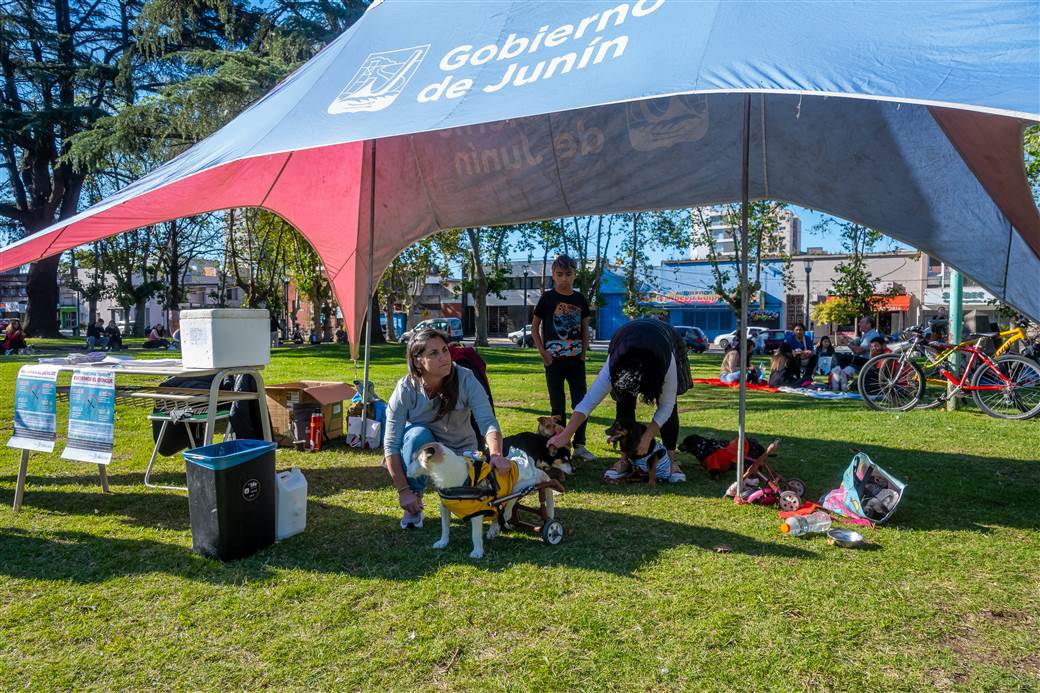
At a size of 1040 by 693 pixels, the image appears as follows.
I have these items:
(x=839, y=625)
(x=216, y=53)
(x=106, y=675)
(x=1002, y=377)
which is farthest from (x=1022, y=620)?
(x=216, y=53)

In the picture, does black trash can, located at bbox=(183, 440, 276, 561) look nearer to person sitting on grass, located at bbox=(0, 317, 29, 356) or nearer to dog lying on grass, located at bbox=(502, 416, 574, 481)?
→ dog lying on grass, located at bbox=(502, 416, 574, 481)

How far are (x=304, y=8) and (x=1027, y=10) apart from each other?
21.2 metres

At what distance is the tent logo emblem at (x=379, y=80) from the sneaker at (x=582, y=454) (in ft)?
10.6

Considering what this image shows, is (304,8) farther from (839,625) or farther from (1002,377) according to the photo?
(839,625)

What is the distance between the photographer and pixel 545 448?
482 centimetres

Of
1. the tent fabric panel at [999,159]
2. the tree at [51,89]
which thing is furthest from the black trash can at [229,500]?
the tree at [51,89]

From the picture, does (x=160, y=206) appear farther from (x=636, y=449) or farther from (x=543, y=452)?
(x=636, y=449)

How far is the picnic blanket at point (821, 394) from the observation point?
1084 centimetres

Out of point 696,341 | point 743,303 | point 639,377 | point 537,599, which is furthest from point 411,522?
point 696,341

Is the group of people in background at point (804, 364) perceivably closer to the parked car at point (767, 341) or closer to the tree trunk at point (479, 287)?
the parked car at point (767, 341)

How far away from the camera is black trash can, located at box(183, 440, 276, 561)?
10.9 ft

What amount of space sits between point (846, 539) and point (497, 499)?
1.91m

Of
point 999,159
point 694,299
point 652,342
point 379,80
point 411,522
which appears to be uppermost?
point 379,80

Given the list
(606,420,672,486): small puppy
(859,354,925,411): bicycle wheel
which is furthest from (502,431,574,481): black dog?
(859,354,925,411): bicycle wheel
